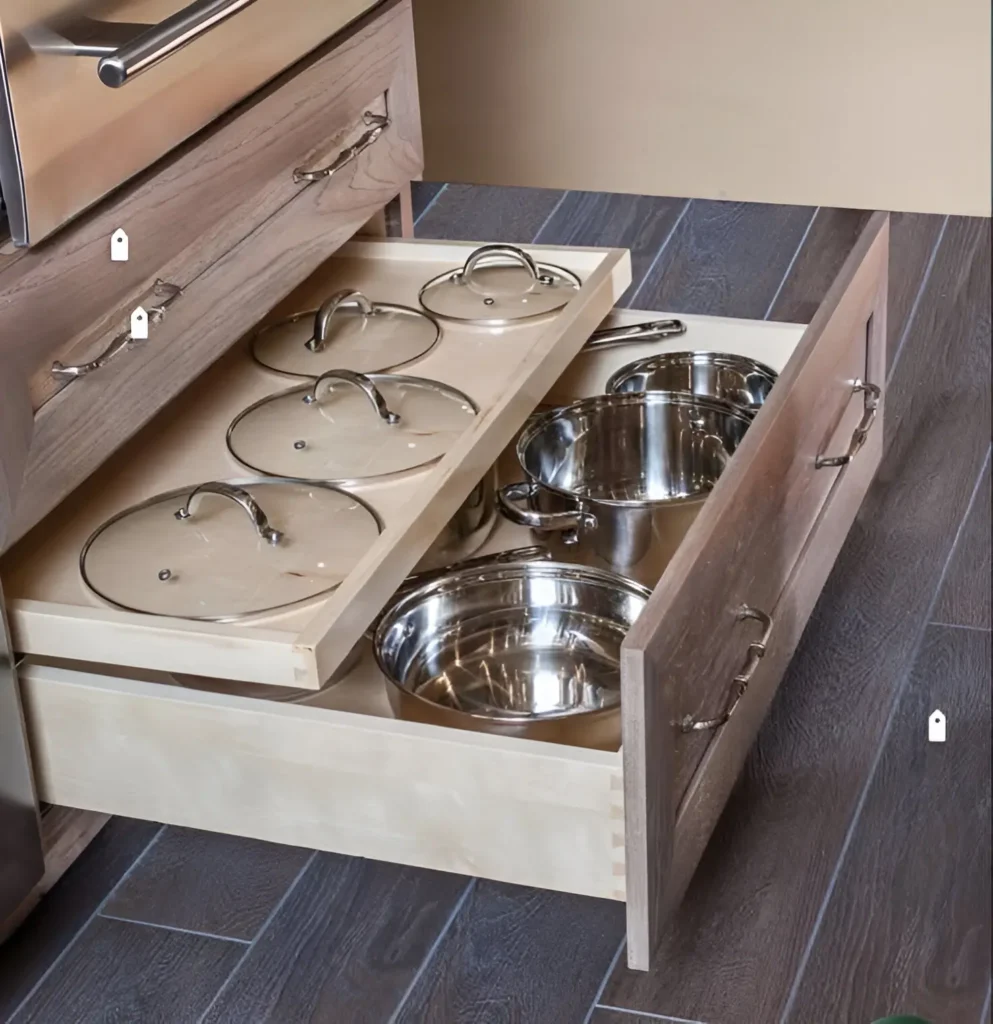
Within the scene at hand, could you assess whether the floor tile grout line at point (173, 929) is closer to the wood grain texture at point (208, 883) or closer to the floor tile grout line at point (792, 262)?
the wood grain texture at point (208, 883)

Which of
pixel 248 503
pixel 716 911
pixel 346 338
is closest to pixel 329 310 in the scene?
pixel 346 338

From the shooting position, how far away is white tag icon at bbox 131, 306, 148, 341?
117 cm

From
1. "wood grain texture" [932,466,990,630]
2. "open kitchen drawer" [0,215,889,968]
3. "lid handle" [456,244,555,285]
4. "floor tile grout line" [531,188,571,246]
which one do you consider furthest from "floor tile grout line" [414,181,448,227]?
"open kitchen drawer" [0,215,889,968]

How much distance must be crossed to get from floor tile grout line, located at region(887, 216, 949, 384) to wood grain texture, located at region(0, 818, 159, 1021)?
41.5 inches

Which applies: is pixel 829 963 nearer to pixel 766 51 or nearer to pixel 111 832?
pixel 111 832

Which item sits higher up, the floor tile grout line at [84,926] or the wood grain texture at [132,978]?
the wood grain texture at [132,978]

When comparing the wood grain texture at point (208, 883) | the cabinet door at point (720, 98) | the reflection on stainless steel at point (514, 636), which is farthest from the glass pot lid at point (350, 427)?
the cabinet door at point (720, 98)

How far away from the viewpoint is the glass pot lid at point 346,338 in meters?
1.45

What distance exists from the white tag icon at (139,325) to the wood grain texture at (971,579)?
812 millimetres

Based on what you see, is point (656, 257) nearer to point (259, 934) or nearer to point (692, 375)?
point (692, 375)

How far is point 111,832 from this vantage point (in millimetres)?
1416

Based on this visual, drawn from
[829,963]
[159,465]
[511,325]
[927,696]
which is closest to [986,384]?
[927,696]

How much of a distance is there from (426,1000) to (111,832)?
32cm

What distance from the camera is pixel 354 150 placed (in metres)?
1.51
